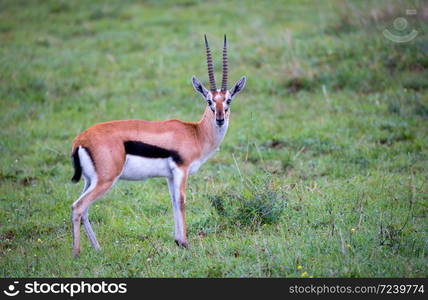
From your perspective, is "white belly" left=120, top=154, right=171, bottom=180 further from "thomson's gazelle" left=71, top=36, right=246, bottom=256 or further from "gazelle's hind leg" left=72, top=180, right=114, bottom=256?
"gazelle's hind leg" left=72, top=180, right=114, bottom=256

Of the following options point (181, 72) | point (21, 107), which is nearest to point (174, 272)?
point (21, 107)

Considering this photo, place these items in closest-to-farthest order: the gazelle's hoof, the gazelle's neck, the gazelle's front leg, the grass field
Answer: the grass field < the gazelle's hoof < the gazelle's front leg < the gazelle's neck

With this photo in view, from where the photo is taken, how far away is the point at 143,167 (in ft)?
22.4

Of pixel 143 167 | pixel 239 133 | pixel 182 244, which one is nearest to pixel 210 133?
pixel 143 167

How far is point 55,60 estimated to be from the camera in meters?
13.8

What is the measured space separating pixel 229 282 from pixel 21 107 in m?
7.07

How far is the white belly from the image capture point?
6.77 metres

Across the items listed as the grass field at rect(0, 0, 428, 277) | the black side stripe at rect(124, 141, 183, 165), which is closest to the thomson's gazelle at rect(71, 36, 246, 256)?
the black side stripe at rect(124, 141, 183, 165)

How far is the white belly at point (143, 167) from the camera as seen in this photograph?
677 cm

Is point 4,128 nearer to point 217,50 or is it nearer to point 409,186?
point 217,50

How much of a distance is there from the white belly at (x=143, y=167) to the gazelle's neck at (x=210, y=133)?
1.80 ft

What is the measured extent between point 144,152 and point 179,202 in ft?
2.08

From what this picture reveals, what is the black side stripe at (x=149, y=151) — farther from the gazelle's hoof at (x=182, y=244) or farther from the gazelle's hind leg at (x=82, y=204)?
the gazelle's hoof at (x=182, y=244)

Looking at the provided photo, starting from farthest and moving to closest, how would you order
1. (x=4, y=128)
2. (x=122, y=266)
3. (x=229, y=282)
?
(x=4, y=128) → (x=122, y=266) → (x=229, y=282)
